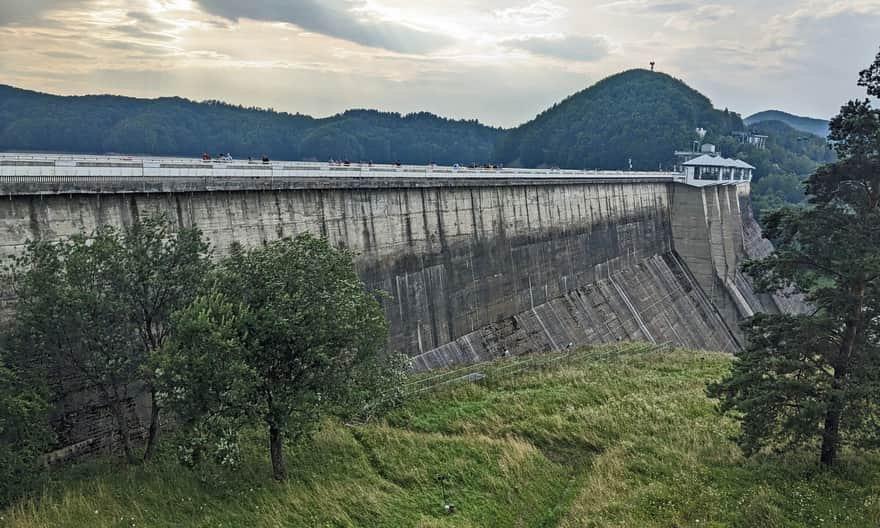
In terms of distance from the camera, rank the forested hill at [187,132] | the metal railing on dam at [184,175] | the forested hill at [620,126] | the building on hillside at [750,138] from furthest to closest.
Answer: the building on hillside at [750,138] → the forested hill at [620,126] → the forested hill at [187,132] → the metal railing on dam at [184,175]

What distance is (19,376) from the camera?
12.7 metres

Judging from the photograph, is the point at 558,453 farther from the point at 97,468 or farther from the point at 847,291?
the point at 97,468

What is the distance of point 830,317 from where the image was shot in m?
12.8

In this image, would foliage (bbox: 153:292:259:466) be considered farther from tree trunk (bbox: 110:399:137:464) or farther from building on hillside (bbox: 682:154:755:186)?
building on hillside (bbox: 682:154:755:186)

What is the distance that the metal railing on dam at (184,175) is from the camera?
15.5m

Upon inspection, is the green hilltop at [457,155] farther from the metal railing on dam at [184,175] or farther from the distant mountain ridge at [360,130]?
the metal railing on dam at [184,175]

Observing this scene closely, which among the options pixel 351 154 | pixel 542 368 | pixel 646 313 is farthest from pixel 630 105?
pixel 542 368

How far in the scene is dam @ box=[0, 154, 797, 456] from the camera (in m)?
16.5

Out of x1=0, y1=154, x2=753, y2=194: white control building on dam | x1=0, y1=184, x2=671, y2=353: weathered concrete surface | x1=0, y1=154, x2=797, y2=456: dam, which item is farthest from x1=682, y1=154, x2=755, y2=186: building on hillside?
x1=0, y1=154, x2=753, y2=194: white control building on dam

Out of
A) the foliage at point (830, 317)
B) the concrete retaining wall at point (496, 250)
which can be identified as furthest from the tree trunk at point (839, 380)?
the concrete retaining wall at point (496, 250)

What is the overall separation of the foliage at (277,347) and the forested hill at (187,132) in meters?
88.3

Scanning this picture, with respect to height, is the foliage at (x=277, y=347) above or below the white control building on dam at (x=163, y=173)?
below

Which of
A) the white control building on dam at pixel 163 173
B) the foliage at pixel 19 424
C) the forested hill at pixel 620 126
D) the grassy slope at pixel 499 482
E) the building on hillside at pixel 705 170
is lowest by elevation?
the grassy slope at pixel 499 482

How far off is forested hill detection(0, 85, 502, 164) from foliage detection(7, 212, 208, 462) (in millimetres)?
85585
